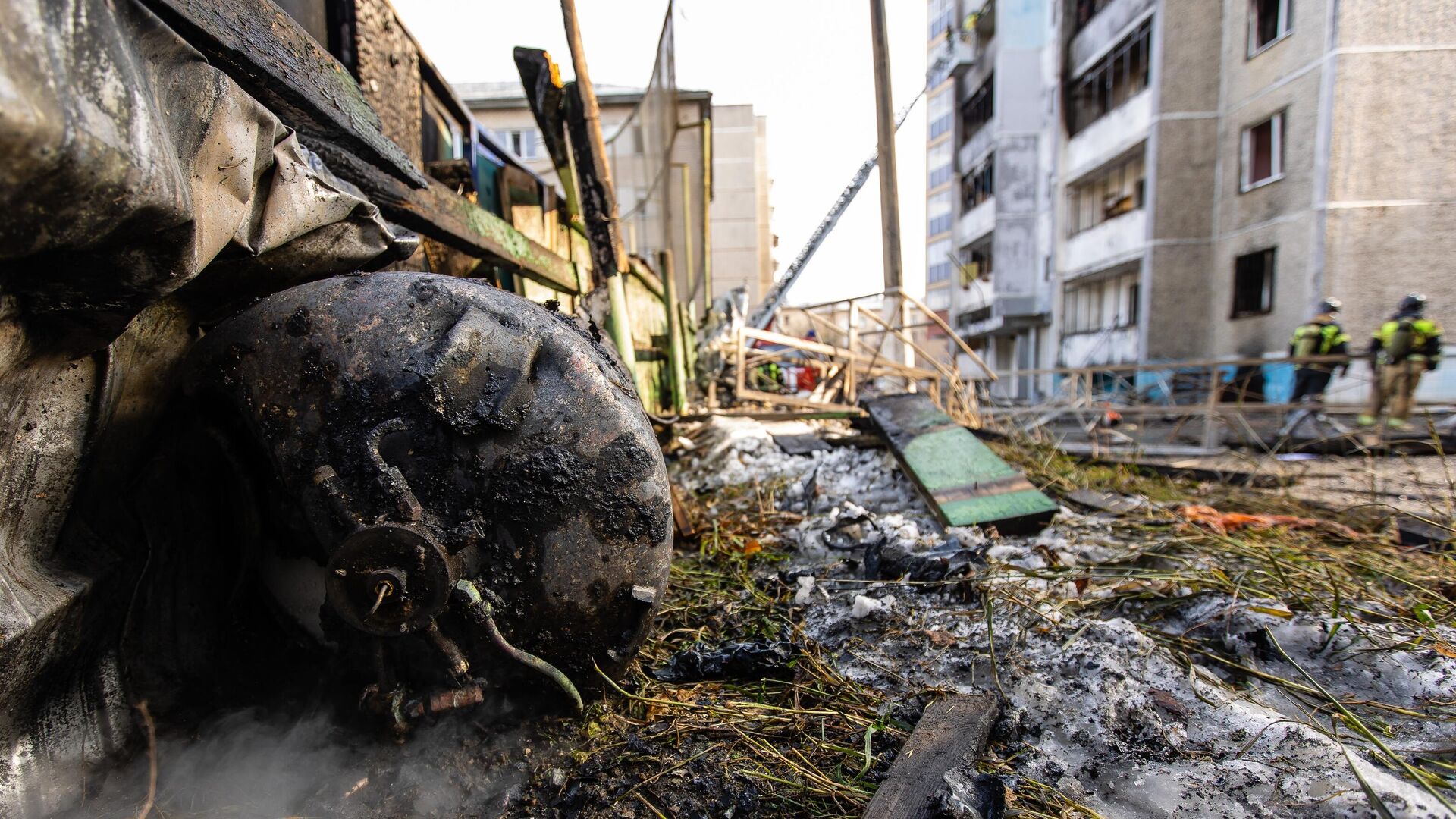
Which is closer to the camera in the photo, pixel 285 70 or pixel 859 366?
pixel 285 70

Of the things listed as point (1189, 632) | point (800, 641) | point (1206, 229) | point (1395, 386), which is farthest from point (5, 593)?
Answer: point (1206, 229)

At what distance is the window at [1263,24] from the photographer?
1176 cm

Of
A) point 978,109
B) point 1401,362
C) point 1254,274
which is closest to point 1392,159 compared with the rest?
point 1254,274

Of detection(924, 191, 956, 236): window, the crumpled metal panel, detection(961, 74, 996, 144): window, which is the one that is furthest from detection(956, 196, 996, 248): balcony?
the crumpled metal panel

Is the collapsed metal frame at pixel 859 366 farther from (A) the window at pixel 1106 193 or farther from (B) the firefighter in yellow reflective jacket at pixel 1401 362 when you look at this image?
(A) the window at pixel 1106 193

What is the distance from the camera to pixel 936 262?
3684 cm

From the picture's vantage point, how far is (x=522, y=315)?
1.23m

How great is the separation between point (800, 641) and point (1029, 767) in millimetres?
661

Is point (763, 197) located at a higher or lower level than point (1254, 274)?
higher

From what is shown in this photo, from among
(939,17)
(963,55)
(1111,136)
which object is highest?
(939,17)

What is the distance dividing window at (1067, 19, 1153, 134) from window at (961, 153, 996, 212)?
327 cm

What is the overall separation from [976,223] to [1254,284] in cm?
1042

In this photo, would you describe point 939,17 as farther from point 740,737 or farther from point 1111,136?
point 740,737

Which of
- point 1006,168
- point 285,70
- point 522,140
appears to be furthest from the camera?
point 522,140
